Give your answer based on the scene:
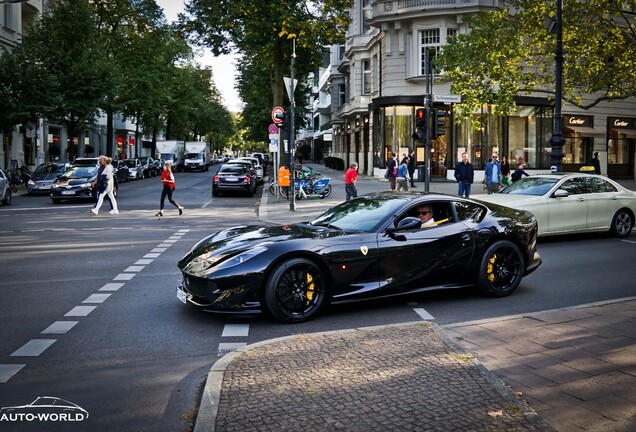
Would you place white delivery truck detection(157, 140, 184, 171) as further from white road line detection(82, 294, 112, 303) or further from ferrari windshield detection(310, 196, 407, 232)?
ferrari windshield detection(310, 196, 407, 232)

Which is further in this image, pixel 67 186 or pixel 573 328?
pixel 67 186

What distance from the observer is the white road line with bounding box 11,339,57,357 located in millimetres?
5859

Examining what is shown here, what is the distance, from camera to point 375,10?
37812 mm

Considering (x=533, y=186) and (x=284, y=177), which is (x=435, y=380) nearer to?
(x=533, y=186)

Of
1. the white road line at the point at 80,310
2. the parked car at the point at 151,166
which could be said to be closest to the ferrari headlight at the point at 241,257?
the white road line at the point at 80,310

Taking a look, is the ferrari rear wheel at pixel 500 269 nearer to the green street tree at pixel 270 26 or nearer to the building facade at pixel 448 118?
the green street tree at pixel 270 26

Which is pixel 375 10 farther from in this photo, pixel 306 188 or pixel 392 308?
pixel 392 308

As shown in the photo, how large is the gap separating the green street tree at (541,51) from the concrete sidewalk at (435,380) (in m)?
17.7

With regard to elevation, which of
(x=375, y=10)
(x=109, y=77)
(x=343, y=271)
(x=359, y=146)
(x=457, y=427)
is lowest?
(x=457, y=427)

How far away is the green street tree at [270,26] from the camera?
2525cm

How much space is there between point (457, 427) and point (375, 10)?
36514 millimetres

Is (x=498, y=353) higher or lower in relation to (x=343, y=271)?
lower

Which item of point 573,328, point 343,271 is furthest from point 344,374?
point 573,328

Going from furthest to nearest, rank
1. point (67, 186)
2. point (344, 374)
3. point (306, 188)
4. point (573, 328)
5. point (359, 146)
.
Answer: point (359, 146)
point (306, 188)
point (67, 186)
point (573, 328)
point (344, 374)
